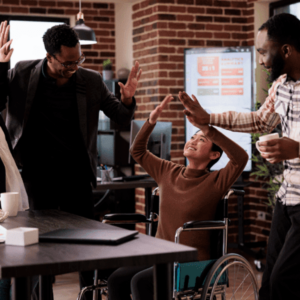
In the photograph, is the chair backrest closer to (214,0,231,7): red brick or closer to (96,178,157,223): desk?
(96,178,157,223): desk

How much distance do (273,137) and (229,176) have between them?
0.75 m

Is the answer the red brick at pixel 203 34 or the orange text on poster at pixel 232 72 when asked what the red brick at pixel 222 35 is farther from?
the orange text on poster at pixel 232 72

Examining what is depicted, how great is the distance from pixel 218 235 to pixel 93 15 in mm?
4218

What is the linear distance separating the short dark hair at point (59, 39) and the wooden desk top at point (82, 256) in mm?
1280

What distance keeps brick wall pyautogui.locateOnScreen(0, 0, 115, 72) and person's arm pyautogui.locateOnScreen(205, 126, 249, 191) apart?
389 cm

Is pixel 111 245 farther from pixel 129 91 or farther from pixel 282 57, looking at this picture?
pixel 129 91

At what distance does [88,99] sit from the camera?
9.30ft

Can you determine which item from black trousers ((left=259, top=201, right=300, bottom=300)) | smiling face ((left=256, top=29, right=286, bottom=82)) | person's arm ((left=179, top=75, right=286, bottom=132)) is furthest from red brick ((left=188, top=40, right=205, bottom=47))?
black trousers ((left=259, top=201, right=300, bottom=300))

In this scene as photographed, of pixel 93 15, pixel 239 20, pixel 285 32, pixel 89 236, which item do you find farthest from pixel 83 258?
pixel 93 15

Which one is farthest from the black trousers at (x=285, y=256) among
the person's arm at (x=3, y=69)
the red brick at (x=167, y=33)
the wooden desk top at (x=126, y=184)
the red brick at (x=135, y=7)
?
the red brick at (x=135, y=7)

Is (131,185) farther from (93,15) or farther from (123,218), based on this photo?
(93,15)

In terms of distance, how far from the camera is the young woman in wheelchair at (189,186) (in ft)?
8.02

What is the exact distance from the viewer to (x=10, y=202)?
2232mm

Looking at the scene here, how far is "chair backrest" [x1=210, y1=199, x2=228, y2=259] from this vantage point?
2.59 m
